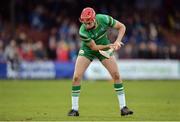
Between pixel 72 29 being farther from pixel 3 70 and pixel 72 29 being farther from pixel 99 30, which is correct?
pixel 99 30

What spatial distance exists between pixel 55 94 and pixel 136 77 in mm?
9998

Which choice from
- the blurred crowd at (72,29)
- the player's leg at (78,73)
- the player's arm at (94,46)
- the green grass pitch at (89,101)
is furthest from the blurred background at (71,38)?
the player's arm at (94,46)

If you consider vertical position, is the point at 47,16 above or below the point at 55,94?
above

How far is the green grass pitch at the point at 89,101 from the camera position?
16234 millimetres

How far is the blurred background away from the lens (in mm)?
34500

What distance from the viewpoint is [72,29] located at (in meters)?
35.9

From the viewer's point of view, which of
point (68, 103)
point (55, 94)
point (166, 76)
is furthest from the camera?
point (166, 76)

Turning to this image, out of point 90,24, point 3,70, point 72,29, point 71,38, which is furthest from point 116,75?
point 72,29

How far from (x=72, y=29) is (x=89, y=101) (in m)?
14.4

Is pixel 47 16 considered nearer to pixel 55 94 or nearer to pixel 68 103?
pixel 55 94

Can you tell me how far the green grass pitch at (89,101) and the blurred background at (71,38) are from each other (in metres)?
1.77

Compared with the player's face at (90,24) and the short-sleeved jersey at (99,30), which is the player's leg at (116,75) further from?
→ the player's face at (90,24)

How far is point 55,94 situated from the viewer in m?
25.2

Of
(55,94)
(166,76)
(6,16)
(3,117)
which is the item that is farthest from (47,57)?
(3,117)
